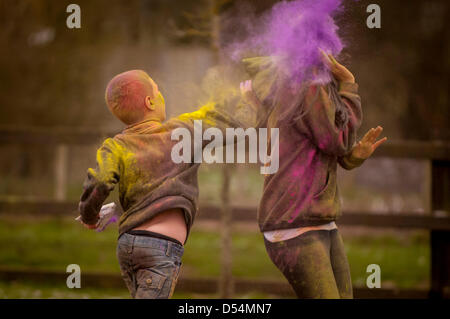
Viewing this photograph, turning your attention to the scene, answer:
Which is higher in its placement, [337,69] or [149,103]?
[337,69]

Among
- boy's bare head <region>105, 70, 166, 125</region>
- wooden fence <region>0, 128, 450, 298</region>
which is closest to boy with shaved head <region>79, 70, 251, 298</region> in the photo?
boy's bare head <region>105, 70, 166, 125</region>

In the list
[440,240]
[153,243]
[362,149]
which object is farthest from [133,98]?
[440,240]

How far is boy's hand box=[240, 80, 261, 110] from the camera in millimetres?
2398

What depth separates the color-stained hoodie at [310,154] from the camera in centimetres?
221

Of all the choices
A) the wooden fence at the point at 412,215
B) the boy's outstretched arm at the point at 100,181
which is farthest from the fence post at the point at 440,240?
the boy's outstretched arm at the point at 100,181

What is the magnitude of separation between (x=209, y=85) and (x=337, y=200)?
979 mm

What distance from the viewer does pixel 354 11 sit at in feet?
7.83

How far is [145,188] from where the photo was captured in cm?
226

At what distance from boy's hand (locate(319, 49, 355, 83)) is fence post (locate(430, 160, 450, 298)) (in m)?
2.29

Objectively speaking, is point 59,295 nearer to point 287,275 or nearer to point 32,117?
point 287,275

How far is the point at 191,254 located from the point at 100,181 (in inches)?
143

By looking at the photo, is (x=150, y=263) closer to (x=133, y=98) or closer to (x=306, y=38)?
(x=133, y=98)

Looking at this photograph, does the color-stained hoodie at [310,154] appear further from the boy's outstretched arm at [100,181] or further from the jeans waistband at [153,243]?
the boy's outstretched arm at [100,181]
